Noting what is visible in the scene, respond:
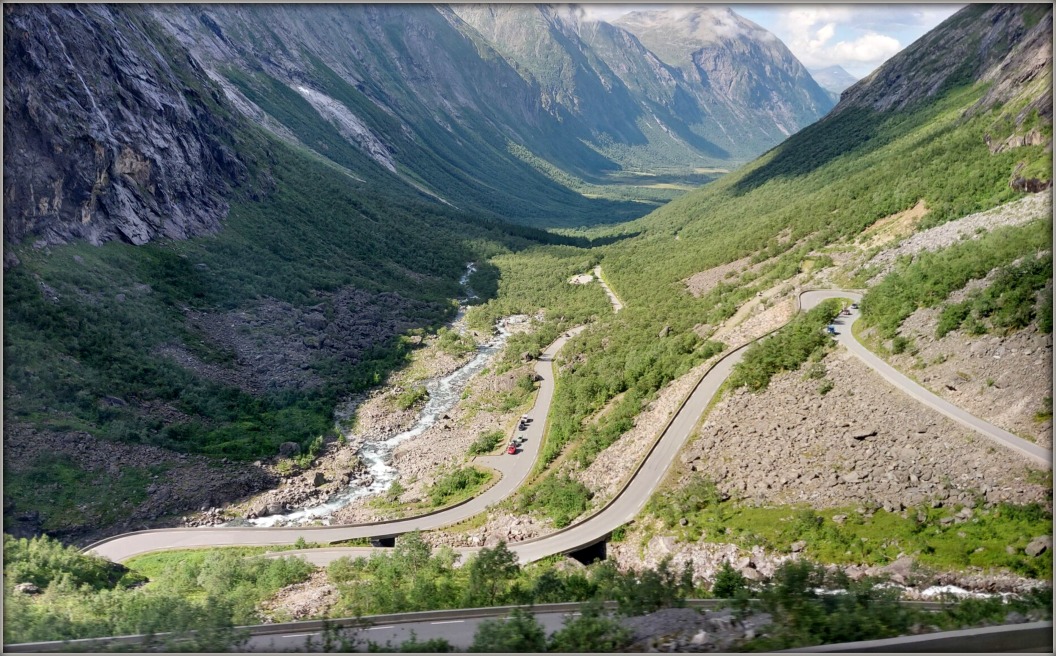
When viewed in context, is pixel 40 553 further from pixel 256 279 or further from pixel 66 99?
pixel 66 99

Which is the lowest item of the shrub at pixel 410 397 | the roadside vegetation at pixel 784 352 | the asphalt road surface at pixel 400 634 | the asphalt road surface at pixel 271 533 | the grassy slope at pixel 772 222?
the asphalt road surface at pixel 400 634

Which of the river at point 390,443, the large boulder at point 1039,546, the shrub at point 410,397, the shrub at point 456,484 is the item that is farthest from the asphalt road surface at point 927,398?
the shrub at point 410,397

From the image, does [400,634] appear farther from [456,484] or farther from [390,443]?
[390,443]

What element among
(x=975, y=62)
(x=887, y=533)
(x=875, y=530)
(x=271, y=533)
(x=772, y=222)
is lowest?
(x=887, y=533)

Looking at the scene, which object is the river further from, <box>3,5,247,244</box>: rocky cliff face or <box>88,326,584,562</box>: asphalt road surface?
<box>3,5,247,244</box>: rocky cliff face

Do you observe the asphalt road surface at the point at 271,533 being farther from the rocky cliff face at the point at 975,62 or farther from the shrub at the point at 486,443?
the rocky cliff face at the point at 975,62

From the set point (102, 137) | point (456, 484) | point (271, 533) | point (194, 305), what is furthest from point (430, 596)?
point (102, 137)
